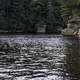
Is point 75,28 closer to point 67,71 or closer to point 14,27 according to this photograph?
point 14,27

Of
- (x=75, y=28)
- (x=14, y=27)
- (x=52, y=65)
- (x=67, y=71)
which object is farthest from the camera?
(x=14, y=27)

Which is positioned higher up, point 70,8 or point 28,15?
point 70,8

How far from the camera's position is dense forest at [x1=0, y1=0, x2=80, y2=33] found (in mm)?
127938

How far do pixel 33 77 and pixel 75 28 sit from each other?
76.2m

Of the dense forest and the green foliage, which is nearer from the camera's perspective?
the green foliage

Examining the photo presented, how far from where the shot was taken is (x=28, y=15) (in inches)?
5212

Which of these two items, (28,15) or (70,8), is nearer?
(70,8)

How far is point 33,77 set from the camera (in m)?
26.0

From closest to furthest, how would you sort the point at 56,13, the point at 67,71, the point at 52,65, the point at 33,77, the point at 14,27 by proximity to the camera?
the point at 33,77 → the point at 67,71 → the point at 52,65 → the point at 14,27 → the point at 56,13

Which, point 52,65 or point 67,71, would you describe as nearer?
point 67,71

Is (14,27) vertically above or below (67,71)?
below

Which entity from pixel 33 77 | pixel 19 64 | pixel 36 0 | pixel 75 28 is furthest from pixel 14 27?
pixel 33 77

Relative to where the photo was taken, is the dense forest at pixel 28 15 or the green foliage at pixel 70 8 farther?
the dense forest at pixel 28 15

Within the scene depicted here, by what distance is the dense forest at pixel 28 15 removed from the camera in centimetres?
12794
